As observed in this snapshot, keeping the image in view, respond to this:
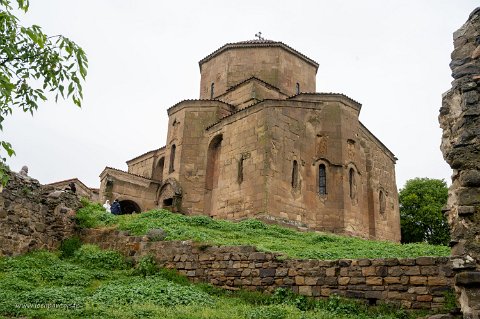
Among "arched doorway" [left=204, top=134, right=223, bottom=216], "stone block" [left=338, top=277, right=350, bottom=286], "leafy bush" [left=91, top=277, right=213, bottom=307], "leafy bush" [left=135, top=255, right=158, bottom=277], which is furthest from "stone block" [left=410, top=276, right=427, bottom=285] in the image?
"arched doorway" [left=204, top=134, right=223, bottom=216]

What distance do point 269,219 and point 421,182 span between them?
732 inches

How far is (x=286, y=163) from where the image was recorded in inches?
688

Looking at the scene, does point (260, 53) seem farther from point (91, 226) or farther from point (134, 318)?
point (134, 318)

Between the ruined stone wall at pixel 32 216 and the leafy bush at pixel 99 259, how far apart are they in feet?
3.23

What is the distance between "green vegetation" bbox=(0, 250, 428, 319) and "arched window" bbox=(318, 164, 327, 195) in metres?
9.54

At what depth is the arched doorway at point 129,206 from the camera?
22.8 metres

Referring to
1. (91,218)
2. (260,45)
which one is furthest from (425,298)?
(260,45)

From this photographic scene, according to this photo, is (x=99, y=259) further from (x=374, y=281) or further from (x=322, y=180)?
(x=322, y=180)

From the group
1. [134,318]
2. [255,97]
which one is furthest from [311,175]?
[134,318]

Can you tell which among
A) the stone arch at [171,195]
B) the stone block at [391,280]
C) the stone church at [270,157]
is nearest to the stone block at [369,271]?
the stone block at [391,280]

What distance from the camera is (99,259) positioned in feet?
35.5

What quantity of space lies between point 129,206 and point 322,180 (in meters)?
10.6

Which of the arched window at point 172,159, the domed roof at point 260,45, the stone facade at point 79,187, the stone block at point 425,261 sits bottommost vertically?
the stone block at point 425,261

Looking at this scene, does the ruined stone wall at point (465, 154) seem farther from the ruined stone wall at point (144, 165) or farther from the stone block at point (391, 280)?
the ruined stone wall at point (144, 165)
